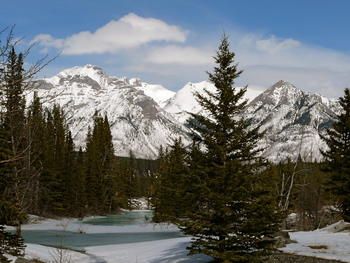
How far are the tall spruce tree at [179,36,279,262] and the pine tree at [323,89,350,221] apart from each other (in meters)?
16.7

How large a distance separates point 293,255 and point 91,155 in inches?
2545

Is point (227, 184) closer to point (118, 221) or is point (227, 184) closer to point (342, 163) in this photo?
point (342, 163)

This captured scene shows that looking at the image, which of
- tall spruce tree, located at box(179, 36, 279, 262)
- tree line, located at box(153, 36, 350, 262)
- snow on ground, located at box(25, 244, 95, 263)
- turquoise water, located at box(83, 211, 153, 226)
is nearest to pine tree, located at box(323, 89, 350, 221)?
tree line, located at box(153, 36, 350, 262)

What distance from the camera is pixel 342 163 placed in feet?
113

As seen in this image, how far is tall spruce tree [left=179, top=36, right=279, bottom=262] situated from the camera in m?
17.8

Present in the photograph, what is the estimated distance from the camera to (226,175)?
1778 centimetres

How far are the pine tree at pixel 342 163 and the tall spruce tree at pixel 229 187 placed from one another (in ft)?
54.7

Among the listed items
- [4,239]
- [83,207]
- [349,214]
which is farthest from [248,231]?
[83,207]

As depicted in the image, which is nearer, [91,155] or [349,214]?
[349,214]

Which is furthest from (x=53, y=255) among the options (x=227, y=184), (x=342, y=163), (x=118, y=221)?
(x=118, y=221)

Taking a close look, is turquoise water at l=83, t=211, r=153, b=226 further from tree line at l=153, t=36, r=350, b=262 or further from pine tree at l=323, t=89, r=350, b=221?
tree line at l=153, t=36, r=350, b=262

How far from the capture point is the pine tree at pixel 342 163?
33469mm

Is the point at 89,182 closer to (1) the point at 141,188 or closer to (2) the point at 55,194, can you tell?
(2) the point at 55,194

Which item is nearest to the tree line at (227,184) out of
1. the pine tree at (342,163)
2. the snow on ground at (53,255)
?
the snow on ground at (53,255)
